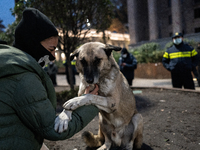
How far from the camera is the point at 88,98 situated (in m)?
1.70

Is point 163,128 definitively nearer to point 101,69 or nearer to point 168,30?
point 101,69

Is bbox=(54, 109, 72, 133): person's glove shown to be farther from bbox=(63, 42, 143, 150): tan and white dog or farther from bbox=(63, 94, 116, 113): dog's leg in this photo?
bbox=(63, 42, 143, 150): tan and white dog

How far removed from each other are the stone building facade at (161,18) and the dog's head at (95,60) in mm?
21112

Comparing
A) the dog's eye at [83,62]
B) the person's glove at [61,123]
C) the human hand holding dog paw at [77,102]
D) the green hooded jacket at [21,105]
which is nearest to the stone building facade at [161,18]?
the dog's eye at [83,62]

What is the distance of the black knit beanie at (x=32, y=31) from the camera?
1378 mm

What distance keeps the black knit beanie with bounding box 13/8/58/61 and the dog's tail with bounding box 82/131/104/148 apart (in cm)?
144

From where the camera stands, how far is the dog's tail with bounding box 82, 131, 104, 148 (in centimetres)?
230

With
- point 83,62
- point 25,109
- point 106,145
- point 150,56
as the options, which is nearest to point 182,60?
point 106,145

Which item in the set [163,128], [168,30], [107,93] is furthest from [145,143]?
[168,30]

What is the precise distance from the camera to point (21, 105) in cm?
106

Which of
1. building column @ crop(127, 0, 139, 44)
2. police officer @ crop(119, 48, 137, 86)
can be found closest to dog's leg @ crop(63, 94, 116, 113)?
police officer @ crop(119, 48, 137, 86)

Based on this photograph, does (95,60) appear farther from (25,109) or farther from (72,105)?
(25,109)

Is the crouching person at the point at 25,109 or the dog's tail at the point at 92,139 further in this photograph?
Result: the dog's tail at the point at 92,139

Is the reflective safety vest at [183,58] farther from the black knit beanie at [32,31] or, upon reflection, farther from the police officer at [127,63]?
the black knit beanie at [32,31]
